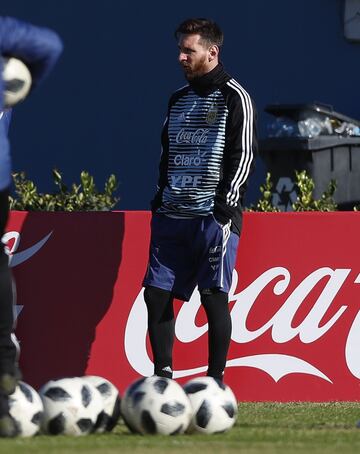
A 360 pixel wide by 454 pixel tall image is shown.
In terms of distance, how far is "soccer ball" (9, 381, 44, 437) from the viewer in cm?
687

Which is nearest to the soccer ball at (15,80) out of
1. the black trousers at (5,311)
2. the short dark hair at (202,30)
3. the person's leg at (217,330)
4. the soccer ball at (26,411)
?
the black trousers at (5,311)

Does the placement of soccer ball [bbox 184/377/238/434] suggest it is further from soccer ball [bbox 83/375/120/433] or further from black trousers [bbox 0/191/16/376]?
black trousers [bbox 0/191/16/376]

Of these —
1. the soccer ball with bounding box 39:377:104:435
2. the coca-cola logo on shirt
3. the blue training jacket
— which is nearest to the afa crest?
the coca-cola logo on shirt

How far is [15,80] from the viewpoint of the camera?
7098 mm

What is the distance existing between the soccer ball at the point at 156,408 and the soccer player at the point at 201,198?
4.56 ft

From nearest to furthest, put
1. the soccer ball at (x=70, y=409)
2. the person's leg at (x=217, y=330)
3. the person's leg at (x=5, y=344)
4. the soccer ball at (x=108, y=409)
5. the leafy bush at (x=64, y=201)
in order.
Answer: the person's leg at (x=5, y=344), the soccer ball at (x=70, y=409), the soccer ball at (x=108, y=409), the person's leg at (x=217, y=330), the leafy bush at (x=64, y=201)

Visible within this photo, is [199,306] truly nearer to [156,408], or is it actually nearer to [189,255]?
[189,255]

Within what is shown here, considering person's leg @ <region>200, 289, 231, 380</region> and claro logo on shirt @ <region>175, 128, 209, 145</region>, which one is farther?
claro logo on shirt @ <region>175, 128, 209, 145</region>

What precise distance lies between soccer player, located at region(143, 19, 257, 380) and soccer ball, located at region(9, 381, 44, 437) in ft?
5.42

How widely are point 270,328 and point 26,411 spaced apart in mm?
2645

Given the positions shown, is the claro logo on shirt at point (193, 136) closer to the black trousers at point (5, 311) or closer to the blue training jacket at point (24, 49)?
the blue training jacket at point (24, 49)

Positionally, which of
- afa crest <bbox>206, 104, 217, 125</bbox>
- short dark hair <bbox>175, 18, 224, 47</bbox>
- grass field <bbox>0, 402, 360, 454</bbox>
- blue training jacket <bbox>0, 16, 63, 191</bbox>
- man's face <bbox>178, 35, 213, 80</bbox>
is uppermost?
short dark hair <bbox>175, 18, 224, 47</bbox>

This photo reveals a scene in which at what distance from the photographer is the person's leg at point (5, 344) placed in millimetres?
6730

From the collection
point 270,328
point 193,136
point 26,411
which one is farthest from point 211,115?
point 26,411
